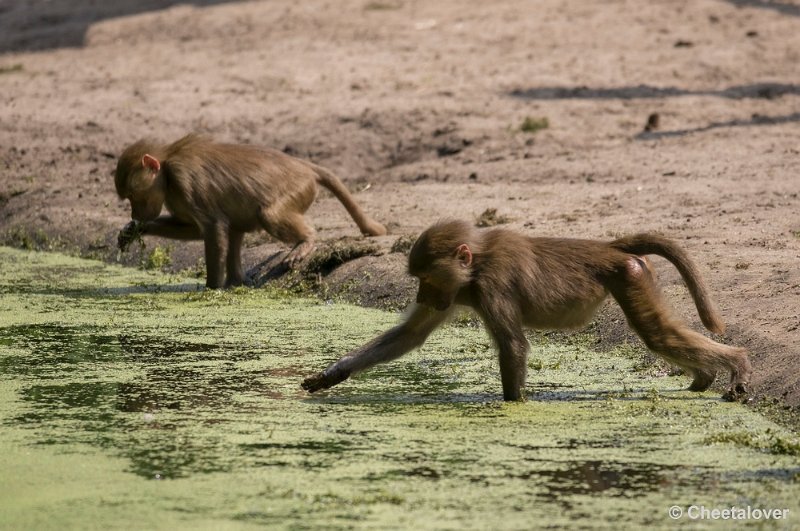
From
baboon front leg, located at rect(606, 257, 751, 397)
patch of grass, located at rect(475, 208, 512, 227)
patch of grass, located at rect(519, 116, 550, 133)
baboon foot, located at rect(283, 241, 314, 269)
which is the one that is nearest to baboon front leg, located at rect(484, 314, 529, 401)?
baboon front leg, located at rect(606, 257, 751, 397)

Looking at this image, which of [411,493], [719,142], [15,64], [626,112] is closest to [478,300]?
[411,493]

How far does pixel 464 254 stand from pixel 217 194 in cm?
371

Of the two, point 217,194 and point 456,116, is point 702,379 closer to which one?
point 217,194

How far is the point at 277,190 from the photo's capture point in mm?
10352

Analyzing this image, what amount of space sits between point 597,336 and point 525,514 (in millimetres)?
3515

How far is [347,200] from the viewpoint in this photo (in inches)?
424

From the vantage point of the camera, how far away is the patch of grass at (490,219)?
11.1 metres

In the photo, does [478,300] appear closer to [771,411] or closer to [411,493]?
[771,411]

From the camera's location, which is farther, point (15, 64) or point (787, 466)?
point (15, 64)

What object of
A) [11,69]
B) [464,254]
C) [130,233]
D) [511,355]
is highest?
[464,254]

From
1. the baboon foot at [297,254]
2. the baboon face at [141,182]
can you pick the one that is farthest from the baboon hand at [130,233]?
the baboon foot at [297,254]

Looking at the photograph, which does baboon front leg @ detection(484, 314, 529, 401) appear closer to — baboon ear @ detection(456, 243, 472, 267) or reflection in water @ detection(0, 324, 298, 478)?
baboon ear @ detection(456, 243, 472, 267)

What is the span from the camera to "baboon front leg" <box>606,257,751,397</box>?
265 inches

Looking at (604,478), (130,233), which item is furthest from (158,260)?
(604,478)
